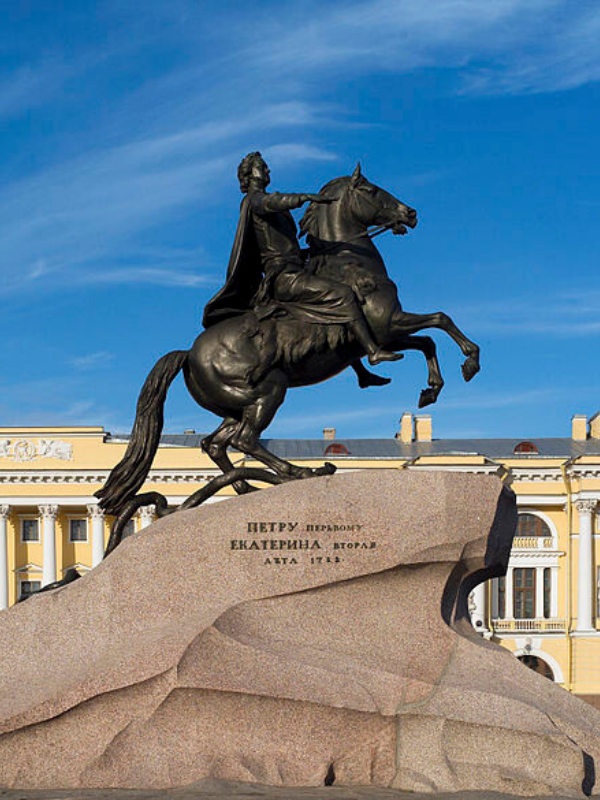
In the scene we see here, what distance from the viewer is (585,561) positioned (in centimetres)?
4959

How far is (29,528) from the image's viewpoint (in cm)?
5203

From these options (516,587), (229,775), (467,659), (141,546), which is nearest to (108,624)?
(141,546)

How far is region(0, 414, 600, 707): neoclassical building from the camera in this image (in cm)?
4838

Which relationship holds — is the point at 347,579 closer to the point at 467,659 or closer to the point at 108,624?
the point at 467,659

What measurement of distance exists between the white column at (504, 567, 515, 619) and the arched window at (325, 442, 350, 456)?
24.8 feet

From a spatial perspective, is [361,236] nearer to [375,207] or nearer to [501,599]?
[375,207]

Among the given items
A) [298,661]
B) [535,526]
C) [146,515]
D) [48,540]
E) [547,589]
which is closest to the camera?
[298,661]

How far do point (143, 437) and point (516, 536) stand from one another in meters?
41.3

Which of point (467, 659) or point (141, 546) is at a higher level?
point (141, 546)

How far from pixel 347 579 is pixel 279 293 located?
2371mm

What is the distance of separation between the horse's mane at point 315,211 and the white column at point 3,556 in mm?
41117

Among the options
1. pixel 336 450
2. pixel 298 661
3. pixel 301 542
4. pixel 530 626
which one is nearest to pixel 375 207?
pixel 301 542

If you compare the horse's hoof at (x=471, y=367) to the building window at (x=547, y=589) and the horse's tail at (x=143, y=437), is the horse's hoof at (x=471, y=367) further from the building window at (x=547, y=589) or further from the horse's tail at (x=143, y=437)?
the building window at (x=547, y=589)

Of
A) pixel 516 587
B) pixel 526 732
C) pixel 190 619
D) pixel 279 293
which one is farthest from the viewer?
pixel 516 587
